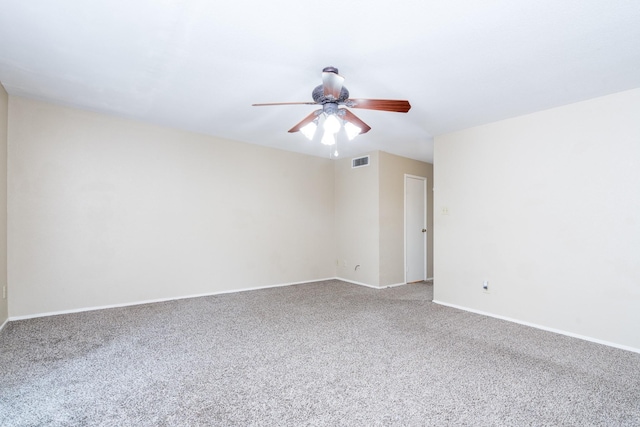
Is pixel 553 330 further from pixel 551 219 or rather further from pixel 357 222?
pixel 357 222

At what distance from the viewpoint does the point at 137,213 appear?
401 cm

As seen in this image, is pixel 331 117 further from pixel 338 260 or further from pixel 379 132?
pixel 338 260

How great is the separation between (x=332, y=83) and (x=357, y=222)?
11.9ft

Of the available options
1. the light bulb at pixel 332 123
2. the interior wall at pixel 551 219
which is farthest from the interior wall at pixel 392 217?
the light bulb at pixel 332 123

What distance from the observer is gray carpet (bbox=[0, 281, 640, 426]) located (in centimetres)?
176

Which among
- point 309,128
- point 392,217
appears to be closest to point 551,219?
point 392,217

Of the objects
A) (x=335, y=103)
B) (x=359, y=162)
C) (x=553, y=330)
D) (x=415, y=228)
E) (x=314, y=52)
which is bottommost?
(x=553, y=330)

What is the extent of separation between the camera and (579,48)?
2.16 meters

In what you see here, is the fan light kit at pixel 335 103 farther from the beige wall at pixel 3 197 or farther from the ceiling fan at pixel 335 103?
the beige wall at pixel 3 197

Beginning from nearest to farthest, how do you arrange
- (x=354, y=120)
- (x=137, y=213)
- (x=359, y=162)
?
(x=354, y=120) < (x=137, y=213) < (x=359, y=162)

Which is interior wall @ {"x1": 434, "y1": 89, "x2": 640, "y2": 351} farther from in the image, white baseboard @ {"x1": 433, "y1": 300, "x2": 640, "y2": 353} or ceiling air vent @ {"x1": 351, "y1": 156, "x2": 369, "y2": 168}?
ceiling air vent @ {"x1": 351, "y1": 156, "x2": 369, "y2": 168}

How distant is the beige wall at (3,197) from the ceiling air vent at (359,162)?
14.9ft

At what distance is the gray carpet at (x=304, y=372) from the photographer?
1.76 metres

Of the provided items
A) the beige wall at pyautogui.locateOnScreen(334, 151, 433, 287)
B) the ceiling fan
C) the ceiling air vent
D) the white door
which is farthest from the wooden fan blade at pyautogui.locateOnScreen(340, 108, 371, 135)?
the white door
